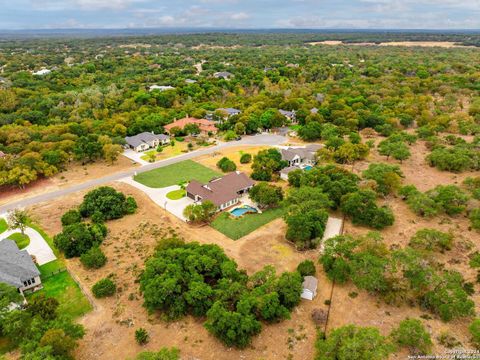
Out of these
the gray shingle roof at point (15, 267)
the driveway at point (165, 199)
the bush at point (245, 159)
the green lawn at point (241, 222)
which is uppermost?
the gray shingle roof at point (15, 267)

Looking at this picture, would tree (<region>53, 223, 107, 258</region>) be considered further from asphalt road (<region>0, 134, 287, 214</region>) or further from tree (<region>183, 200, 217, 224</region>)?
asphalt road (<region>0, 134, 287, 214</region>)

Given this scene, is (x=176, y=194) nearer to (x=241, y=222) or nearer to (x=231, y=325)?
(x=241, y=222)

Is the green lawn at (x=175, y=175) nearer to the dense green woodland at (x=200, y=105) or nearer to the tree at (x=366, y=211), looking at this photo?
the dense green woodland at (x=200, y=105)

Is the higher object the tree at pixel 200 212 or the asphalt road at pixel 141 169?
the tree at pixel 200 212

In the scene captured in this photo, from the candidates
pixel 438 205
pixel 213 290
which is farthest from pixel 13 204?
pixel 438 205

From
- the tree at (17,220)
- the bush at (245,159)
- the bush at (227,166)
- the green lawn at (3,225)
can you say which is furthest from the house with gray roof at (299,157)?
the green lawn at (3,225)

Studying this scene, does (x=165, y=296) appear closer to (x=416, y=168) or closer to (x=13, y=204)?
(x=13, y=204)

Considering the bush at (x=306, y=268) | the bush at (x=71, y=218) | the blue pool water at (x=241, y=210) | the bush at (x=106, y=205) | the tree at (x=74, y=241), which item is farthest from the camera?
the blue pool water at (x=241, y=210)
